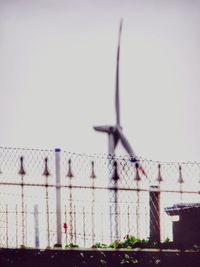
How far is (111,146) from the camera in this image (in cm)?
2025

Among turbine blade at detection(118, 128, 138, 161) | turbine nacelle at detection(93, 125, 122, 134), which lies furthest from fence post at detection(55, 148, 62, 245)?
turbine nacelle at detection(93, 125, 122, 134)

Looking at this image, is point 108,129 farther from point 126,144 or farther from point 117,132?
point 126,144

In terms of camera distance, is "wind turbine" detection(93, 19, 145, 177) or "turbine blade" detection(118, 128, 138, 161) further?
"turbine blade" detection(118, 128, 138, 161)

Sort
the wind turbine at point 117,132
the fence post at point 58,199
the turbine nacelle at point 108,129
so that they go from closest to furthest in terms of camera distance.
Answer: the fence post at point 58,199 → the wind turbine at point 117,132 → the turbine nacelle at point 108,129

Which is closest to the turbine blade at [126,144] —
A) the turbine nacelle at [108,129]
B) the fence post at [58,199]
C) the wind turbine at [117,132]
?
the wind turbine at [117,132]

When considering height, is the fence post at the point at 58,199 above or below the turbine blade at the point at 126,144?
below

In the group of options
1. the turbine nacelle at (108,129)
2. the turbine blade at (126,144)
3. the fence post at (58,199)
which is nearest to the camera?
the fence post at (58,199)

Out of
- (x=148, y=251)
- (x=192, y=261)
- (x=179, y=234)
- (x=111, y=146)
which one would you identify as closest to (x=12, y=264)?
(x=148, y=251)

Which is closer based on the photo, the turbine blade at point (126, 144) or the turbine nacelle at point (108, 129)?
the turbine blade at point (126, 144)

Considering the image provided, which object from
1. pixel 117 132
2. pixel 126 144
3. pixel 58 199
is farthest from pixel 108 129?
pixel 58 199

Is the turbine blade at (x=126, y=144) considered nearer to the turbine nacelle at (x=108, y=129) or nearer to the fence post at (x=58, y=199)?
the turbine nacelle at (x=108, y=129)

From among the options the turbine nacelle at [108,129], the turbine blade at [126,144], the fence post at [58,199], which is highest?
the turbine nacelle at [108,129]

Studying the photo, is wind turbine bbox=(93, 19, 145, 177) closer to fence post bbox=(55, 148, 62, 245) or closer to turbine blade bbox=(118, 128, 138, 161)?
turbine blade bbox=(118, 128, 138, 161)

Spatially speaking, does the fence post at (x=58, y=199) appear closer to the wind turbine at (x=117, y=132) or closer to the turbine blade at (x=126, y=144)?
the wind turbine at (x=117, y=132)
